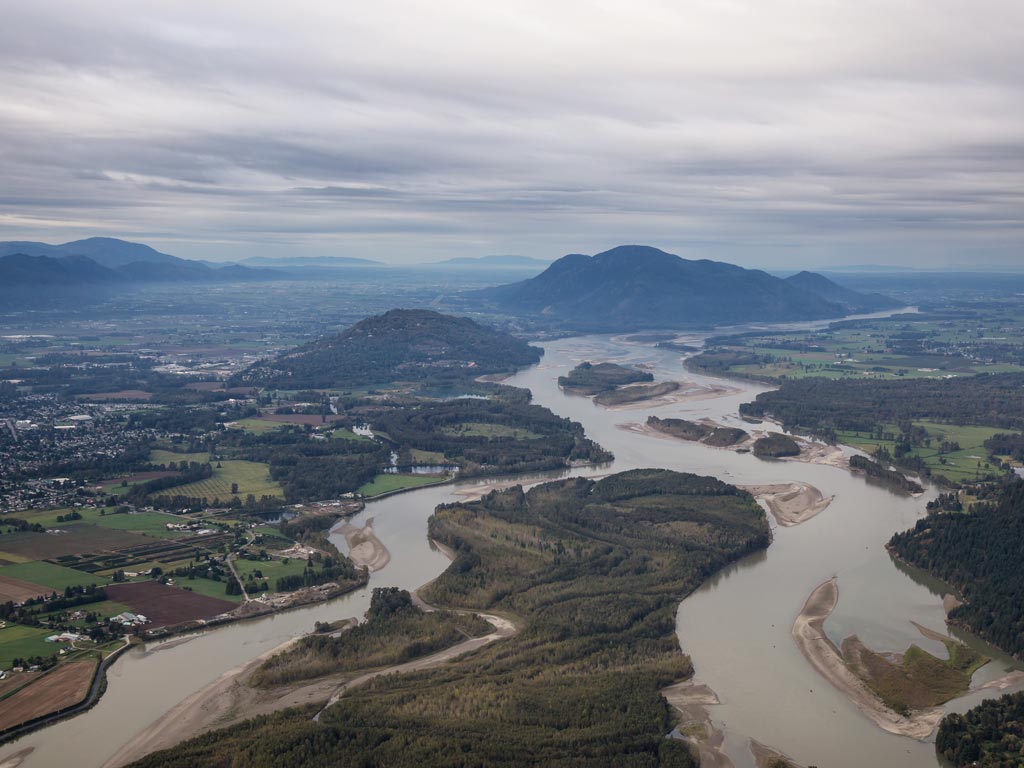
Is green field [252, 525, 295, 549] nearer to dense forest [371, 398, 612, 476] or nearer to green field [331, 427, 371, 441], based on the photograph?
dense forest [371, 398, 612, 476]

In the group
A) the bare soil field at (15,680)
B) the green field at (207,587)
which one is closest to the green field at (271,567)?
the green field at (207,587)

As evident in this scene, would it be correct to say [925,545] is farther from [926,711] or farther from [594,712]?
[594,712]

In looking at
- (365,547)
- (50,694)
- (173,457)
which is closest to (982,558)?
(365,547)

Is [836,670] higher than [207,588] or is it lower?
higher

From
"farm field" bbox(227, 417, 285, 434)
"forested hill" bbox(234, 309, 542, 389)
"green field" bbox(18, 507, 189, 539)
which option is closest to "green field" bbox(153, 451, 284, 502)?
"green field" bbox(18, 507, 189, 539)

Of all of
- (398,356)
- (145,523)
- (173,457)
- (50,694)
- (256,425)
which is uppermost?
(398,356)

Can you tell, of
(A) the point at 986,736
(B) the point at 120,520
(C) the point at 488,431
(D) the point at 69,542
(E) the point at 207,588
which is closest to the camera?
(A) the point at 986,736

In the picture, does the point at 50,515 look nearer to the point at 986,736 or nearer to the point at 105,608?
the point at 105,608
